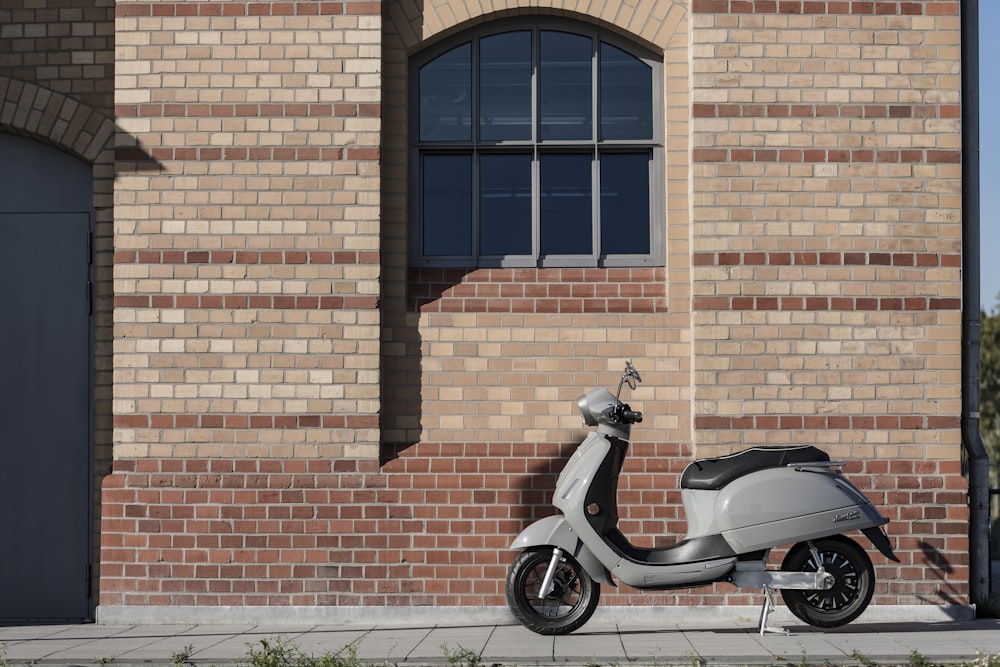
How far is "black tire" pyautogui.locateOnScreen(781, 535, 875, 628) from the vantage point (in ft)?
23.1

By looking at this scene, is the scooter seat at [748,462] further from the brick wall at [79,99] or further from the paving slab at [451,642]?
the brick wall at [79,99]

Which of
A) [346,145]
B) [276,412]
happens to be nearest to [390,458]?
[276,412]

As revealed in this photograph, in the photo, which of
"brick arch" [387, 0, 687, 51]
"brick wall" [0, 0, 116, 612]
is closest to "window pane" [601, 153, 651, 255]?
"brick arch" [387, 0, 687, 51]

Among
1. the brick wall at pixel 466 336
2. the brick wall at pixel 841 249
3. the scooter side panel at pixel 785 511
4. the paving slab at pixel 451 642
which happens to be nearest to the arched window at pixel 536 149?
the brick wall at pixel 466 336

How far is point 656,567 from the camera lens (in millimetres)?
7035

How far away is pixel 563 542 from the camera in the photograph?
6.99 meters

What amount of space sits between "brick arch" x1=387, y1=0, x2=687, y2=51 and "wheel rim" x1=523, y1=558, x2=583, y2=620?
3.84 m

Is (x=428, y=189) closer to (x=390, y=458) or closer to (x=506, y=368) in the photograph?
(x=506, y=368)

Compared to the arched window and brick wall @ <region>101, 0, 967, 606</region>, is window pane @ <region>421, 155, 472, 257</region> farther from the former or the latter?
brick wall @ <region>101, 0, 967, 606</region>

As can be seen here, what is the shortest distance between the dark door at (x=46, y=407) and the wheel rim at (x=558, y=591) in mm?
3450

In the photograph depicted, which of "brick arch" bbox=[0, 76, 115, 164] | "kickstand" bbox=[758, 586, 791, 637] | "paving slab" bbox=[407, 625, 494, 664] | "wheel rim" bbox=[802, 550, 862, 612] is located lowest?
"paving slab" bbox=[407, 625, 494, 664]

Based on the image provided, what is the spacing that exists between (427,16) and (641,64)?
63.5 inches

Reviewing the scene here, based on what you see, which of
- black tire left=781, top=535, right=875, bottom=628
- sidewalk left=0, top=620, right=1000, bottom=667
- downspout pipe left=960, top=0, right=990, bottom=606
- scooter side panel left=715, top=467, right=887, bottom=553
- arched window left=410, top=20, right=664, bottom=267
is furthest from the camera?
arched window left=410, top=20, right=664, bottom=267

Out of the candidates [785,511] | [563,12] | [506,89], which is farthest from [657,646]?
[563,12]
